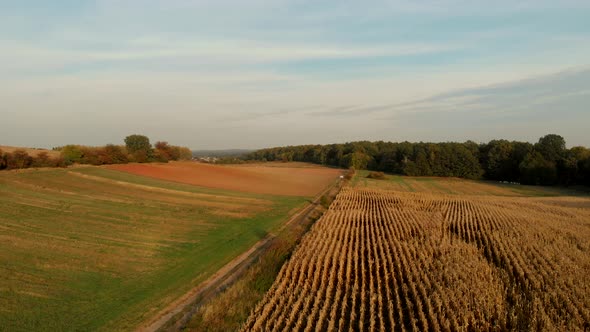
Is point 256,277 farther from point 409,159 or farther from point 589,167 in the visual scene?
point 409,159

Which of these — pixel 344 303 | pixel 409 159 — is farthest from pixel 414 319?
pixel 409 159

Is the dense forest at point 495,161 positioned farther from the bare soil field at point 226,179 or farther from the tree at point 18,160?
the tree at point 18,160

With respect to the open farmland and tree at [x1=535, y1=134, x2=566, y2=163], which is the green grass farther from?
tree at [x1=535, y1=134, x2=566, y2=163]

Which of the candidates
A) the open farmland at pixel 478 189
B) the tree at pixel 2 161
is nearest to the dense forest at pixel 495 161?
the open farmland at pixel 478 189

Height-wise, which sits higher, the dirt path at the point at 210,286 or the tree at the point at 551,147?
the tree at the point at 551,147

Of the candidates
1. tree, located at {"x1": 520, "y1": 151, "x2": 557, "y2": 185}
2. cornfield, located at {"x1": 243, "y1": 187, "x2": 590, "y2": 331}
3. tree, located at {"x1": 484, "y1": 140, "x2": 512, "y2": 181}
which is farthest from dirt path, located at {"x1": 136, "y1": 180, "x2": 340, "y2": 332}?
tree, located at {"x1": 484, "y1": 140, "x2": 512, "y2": 181}

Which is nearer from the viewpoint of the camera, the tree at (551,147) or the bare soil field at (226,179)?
the bare soil field at (226,179)

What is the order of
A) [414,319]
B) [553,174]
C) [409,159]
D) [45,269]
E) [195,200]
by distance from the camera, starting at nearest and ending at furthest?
[414,319]
[45,269]
[195,200]
[553,174]
[409,159]
